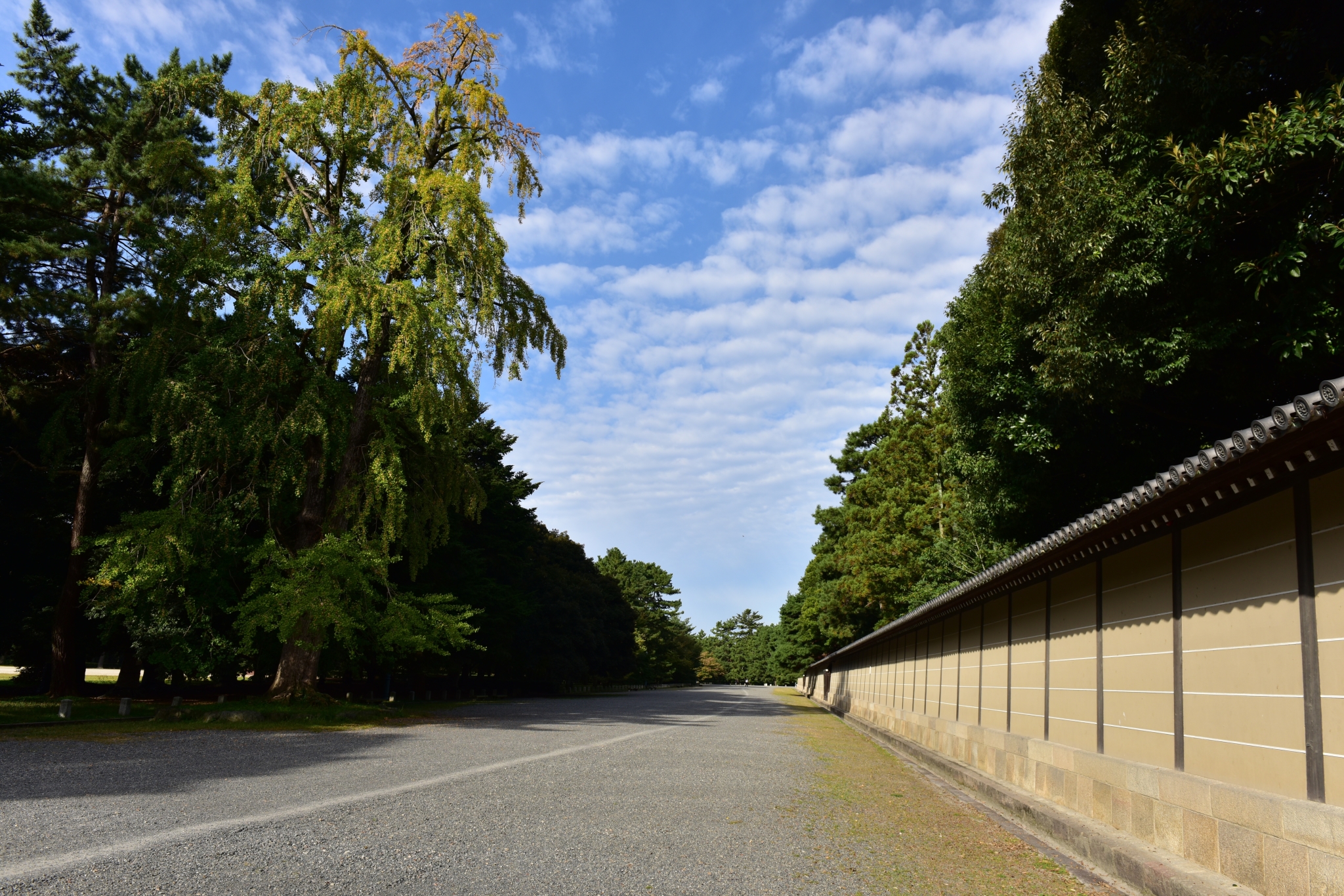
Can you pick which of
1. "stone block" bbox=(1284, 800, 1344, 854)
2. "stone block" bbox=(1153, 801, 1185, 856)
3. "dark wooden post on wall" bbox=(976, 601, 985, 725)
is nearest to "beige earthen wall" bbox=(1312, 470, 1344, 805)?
"stone block" bbox=(1284, 800, 1344, 854)

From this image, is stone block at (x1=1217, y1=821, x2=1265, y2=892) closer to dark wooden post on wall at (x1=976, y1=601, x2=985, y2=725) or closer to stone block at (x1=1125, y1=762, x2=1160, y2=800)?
Answer: stone block at (x1=1125, y1=762, x2=1160, y2=800)

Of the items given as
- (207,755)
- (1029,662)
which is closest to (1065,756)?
(1029,662)

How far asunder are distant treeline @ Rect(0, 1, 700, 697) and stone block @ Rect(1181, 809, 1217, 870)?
1545 cm

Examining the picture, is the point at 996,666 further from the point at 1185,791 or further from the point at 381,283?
the point at 381,283

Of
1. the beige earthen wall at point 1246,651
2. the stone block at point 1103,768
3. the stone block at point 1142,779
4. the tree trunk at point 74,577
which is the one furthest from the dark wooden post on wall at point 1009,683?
the tree trunk at point 74,577

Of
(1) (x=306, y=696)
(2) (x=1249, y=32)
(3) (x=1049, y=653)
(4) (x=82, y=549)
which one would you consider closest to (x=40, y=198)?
(4) (x=82, y=549)

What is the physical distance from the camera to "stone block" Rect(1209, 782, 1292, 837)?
15.4ft

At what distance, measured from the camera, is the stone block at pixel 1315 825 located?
166 inches

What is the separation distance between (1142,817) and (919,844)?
1817mm

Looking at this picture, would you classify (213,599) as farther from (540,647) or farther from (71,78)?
(540,647)

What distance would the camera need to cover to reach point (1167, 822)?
5953mm

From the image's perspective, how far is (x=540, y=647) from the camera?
42.3 m

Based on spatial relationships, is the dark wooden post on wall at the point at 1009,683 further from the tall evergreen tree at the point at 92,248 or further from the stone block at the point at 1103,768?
the tall evergreen tree at the point at 92,248

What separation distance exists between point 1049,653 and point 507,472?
116 ft
